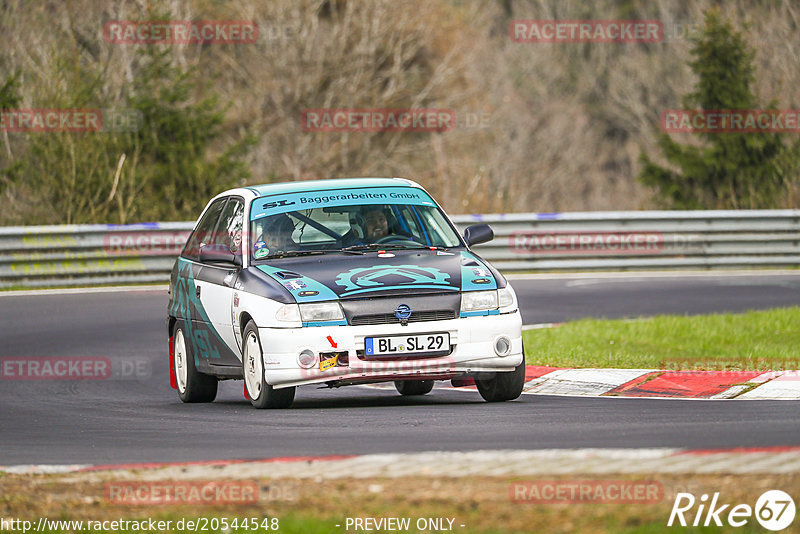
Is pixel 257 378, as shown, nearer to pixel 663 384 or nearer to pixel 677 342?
pixel 663 384

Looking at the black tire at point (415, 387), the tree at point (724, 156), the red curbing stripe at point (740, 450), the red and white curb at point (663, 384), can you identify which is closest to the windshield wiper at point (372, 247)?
the black tire at point (415, 387)

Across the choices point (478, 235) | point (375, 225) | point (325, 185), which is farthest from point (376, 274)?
point (325, 185)

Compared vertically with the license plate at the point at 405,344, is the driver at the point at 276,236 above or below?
above

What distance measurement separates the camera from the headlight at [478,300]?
9.47 metres

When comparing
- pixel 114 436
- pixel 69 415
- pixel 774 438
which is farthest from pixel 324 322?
pixel 774 438

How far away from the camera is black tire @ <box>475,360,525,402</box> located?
9.88 m

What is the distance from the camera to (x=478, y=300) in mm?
9523

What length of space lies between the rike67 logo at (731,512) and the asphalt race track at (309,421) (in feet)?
4.93

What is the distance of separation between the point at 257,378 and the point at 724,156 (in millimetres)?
19689

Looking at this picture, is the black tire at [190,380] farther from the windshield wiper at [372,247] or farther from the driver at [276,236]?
the windshield wiper at [372,247]

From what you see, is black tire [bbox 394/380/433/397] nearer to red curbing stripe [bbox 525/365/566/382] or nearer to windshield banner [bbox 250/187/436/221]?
red curbing stripe [bbox 525/365/566/382]

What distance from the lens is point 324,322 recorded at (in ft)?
30.4

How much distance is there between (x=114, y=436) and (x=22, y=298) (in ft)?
38.3

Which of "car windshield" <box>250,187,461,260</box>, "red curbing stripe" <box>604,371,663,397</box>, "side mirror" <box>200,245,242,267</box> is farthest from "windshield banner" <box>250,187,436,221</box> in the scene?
"red curbing stripe" <box>604,371,663,397</box>
